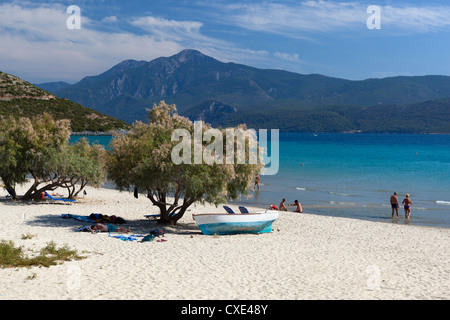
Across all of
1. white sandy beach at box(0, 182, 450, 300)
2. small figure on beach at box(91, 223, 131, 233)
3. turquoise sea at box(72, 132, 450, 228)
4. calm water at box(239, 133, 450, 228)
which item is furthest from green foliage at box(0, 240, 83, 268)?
calm water at box(239, 133, 450, 228)

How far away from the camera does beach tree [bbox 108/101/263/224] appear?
17125mm

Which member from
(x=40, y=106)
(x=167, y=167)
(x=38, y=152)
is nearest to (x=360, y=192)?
(x=167, y=167)

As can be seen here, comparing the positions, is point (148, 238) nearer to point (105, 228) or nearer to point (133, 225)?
point (105, 228)

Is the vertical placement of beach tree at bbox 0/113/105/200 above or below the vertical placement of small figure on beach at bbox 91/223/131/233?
above

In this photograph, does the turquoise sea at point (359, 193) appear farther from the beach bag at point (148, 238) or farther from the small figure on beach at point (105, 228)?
the small figure on beach at point (105, 228)

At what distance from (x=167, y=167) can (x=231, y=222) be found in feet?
11.3

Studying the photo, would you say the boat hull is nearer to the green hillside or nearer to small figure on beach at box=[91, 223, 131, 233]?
small figure on beach at box=[91, 223, 131, 233]

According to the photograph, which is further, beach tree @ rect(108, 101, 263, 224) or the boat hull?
the boat hull

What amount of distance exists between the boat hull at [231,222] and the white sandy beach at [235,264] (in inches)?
14.2

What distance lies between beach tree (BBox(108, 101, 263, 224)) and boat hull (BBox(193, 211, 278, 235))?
0.75 metres

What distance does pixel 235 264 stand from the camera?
1328 cm

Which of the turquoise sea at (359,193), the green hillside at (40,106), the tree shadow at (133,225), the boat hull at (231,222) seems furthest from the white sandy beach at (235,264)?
the green hillside at (40,106)

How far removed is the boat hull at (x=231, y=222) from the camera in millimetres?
17875
